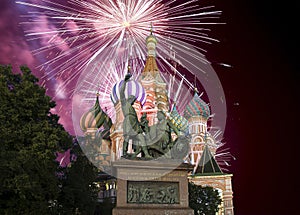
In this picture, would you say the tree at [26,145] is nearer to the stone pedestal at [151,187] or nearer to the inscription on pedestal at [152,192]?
the stone pedestal at [151,187]

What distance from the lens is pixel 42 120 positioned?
17609 millimetres

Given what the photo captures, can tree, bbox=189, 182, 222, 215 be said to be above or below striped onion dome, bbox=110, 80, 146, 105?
below

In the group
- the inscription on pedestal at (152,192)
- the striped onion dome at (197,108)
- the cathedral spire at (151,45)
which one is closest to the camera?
the inscription on pedestal at (152,192)

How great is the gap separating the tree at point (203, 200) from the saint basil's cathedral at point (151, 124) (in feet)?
10.3

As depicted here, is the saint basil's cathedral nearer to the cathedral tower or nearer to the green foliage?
the cathedral tower

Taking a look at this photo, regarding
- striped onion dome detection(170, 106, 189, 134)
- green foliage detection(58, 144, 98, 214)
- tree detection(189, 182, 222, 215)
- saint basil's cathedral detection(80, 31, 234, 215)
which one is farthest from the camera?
striped onion dome detection(170, 106, 189, 134)

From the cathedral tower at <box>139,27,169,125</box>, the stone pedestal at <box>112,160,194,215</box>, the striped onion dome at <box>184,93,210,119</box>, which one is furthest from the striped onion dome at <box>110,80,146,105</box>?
the striped onion dome at <box>184,93,210,119</box>

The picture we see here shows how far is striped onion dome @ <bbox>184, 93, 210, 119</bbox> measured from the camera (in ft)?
171

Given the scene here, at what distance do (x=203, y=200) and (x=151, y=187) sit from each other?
1548cm

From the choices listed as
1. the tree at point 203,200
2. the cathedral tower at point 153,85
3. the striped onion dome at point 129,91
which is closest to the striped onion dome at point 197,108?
the cathedral tower at point 153,85

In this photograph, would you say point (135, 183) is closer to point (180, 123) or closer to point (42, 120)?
point (42, 120)

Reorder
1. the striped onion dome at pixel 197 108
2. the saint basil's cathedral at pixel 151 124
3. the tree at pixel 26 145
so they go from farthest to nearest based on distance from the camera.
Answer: the striped onion dome at pixel 197 108 → the saint basil's cathedral at pixel 151 124 → the tree at pixel 26 145

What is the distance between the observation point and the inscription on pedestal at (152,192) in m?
13.0

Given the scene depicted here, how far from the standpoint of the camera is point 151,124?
3906 cm
